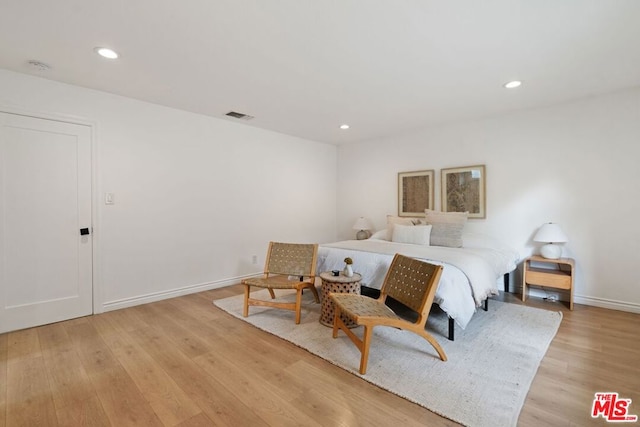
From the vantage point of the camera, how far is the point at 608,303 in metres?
3.28

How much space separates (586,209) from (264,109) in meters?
4.02

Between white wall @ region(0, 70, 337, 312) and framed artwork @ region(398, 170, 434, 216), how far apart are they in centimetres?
180

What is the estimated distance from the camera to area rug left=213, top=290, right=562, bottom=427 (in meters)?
1.71

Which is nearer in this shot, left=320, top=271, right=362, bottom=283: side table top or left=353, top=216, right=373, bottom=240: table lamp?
left=320, top=271, right=362, bottom=283: side table top

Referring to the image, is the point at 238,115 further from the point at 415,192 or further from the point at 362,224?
the point at 415,192

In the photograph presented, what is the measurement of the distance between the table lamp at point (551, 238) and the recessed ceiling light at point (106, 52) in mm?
4659

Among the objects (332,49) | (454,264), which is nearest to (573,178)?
(454,264)

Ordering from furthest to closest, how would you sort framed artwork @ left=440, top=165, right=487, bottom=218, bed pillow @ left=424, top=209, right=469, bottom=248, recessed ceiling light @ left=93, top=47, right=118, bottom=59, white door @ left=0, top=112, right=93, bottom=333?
framed artwork @ left=440, top=165, right=487, bottom=218 → bed pillow @ left=424, top=209, right=469, bottom=248 → white door @ left=0, top=112, right=93, bottom=333 → recessed ceiling light @ left=93, top=47, right=118, bottom=59

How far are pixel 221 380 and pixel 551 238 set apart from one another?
3697mm

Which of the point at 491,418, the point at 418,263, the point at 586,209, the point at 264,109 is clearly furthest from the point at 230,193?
the point at 586,209

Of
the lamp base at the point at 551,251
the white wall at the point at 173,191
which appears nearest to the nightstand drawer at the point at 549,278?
the lamp base at the point at 551,251

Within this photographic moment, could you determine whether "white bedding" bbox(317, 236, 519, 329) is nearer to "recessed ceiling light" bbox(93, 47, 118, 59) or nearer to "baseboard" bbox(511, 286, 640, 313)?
"baseboard" bbox(511, 286, 640, 313)

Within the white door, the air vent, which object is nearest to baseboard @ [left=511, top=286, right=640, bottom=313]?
the air vent

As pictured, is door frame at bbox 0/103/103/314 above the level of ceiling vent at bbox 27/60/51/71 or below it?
below
